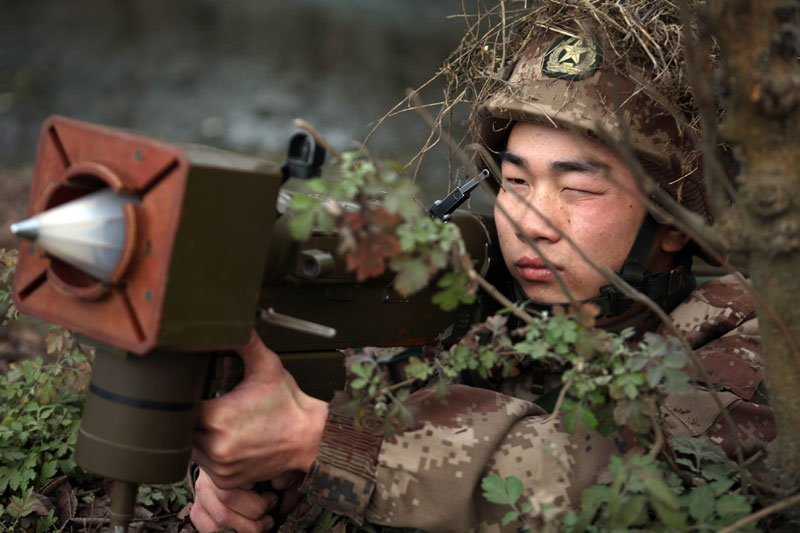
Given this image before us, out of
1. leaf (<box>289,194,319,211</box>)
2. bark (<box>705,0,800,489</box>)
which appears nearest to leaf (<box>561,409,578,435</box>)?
bark (<box>705,0,800,489</box>)

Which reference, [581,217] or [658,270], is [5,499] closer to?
[581,217]

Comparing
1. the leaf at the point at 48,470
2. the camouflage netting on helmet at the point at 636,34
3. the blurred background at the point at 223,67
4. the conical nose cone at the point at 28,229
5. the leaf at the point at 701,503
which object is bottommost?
the blurred background at the point at 223,67

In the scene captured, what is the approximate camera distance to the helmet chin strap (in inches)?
94.3

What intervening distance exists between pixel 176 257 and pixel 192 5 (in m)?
9.67

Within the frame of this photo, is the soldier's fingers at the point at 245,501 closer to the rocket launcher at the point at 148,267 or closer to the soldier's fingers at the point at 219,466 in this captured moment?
the soldier's fingers at the point at 219,466

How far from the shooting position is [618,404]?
1662 millimetres

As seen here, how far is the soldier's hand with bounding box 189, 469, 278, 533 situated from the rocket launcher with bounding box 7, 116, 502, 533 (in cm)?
43

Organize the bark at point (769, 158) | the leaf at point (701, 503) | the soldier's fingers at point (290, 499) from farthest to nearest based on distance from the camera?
the soldier's fingers at point (290, 499)
the leaf at point (701, 503)
the bark at point (769, 158)

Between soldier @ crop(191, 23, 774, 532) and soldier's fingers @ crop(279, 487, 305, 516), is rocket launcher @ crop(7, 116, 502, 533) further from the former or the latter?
soldier's fingers @ crop(279, 487, 305, 516)

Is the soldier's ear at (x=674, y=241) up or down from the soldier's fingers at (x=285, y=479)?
up

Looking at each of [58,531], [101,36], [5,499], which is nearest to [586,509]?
[58,531]

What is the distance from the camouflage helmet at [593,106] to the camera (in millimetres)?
2391

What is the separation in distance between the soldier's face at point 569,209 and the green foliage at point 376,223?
2.56 feet

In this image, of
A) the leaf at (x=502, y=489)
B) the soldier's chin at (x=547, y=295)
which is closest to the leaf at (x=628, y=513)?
the leaf at (x=502, y=489)
